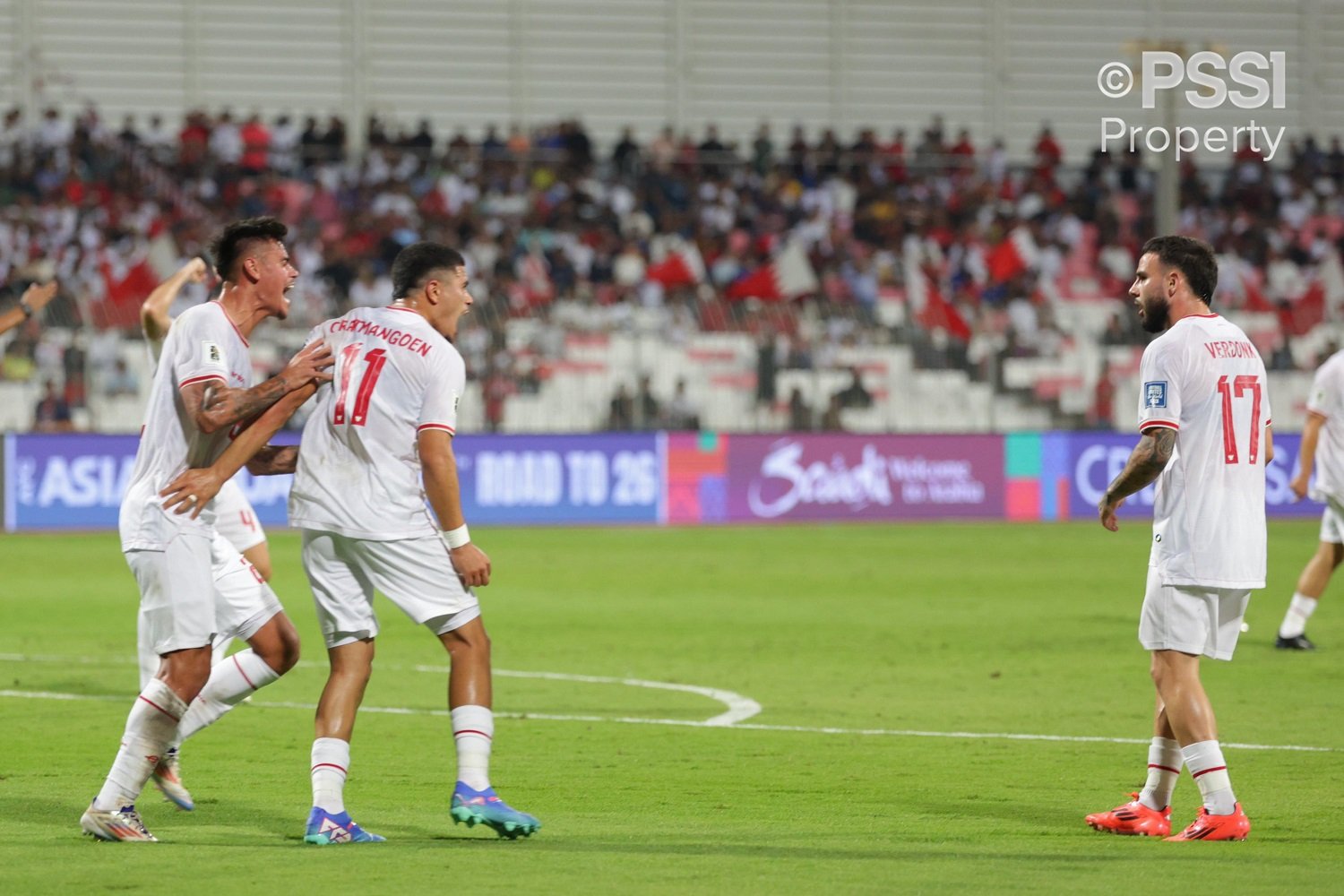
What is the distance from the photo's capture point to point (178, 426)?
23.9 feet

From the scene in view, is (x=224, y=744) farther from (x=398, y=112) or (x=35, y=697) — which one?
(x=398, y=112)

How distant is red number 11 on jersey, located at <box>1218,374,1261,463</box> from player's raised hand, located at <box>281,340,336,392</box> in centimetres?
329

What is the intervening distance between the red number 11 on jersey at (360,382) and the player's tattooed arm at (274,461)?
1.90 feet

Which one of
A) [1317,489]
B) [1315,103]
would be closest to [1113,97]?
[1315,103]

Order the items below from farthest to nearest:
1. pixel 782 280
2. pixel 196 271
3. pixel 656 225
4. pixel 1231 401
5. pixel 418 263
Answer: pixel 656 225, pixel 782 280, pixel 196 271, pixel 1231 401, pixel 418 263

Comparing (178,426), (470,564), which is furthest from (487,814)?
(178,426)

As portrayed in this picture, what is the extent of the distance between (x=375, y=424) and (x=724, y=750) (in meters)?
3.32

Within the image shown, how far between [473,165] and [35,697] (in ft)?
80.8

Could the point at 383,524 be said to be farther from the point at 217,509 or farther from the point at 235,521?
the point at 235,521

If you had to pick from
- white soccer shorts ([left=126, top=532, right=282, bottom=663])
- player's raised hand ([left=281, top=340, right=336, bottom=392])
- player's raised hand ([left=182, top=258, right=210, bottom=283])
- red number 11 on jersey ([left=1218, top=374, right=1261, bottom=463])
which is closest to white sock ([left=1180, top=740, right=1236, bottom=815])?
red number 11 on jersey ([left=1218, top=374, right=1261, bottom=463])

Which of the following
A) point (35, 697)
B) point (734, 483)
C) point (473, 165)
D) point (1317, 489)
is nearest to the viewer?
point (35, 697)

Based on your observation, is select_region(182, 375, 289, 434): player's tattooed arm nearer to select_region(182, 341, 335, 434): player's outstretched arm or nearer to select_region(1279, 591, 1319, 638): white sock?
select_region(182, 341, 335, 434): player's outstretched arm

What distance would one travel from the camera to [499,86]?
3859cm

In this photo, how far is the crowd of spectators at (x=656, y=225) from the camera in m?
28.6
